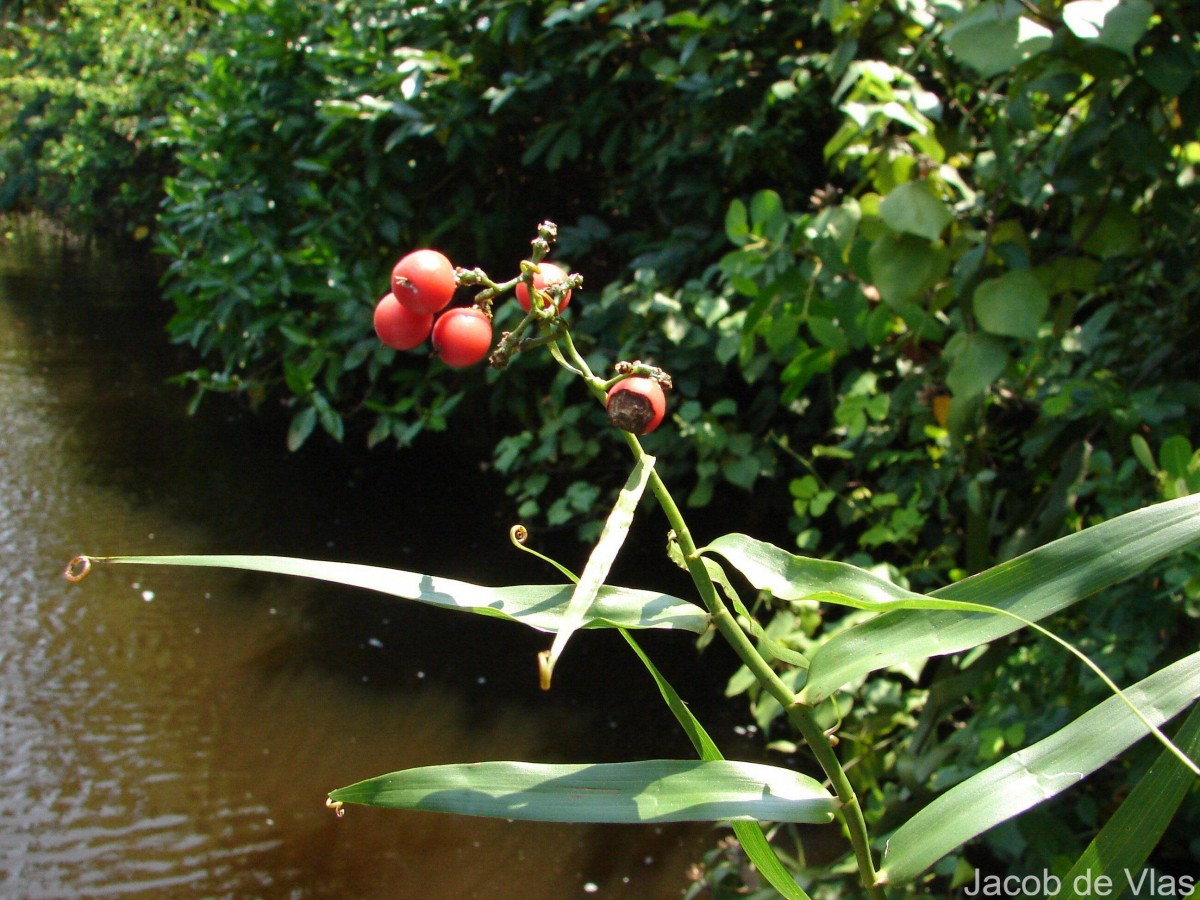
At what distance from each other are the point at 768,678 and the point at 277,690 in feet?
7.94

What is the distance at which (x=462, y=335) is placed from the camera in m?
Result: 0.59

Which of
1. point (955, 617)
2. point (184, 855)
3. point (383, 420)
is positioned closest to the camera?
point (955, 617)

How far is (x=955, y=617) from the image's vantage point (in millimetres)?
516

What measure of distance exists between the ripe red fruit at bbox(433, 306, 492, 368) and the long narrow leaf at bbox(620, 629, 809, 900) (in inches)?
7.5

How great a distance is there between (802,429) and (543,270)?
187cm

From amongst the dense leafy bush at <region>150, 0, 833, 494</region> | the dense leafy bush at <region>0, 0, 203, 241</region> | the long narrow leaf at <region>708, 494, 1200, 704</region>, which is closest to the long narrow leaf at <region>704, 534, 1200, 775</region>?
the long narrow leaf at <region>708, 494, 1200, 704</region>

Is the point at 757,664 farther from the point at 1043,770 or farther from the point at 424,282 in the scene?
the point at 424,282

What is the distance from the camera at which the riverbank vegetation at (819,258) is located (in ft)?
4.41

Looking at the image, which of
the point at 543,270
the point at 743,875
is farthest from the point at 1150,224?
the point at 543,270

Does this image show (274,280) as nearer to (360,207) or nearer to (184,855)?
(360,207)

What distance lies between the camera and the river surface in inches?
82.0

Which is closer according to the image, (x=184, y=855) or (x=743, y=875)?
(x=743, y=875)

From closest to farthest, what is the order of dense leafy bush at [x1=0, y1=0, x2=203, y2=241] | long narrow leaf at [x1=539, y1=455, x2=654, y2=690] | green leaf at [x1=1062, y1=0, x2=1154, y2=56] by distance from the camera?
long narrow leaf at [x1=539, y1=455, x2=654, y2=690]
green leaf at [x1=1062, y1=0, x2=1154, y2=56]
dense leafy bush at [x1=0, y1=0, x2=203, y2=241]

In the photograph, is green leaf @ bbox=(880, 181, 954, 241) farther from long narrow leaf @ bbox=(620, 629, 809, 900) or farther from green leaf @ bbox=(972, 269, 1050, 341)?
long narrow leaf @ bbox=(620, 629, 809, 900)
